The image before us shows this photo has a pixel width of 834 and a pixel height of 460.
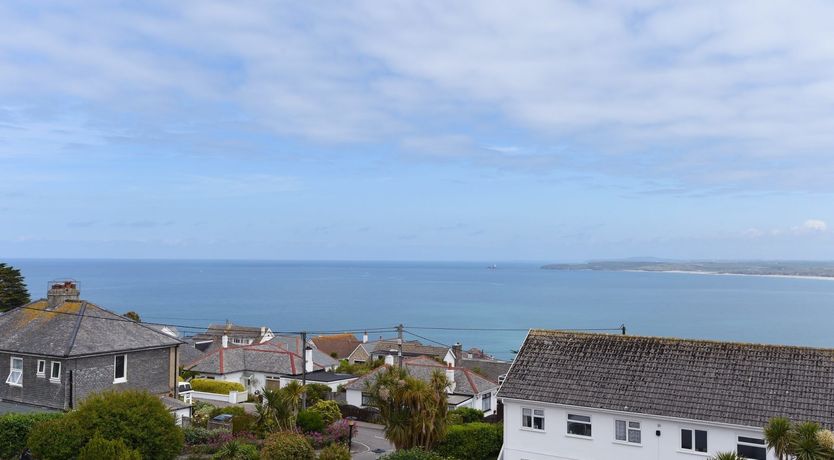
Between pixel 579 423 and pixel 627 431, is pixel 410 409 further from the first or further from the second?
pixel 627 431

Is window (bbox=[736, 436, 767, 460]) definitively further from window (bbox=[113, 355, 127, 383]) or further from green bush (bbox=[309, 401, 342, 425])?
window (bbox=[113, 355, 127, 383])

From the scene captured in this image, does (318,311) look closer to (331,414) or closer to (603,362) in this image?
(331,414)

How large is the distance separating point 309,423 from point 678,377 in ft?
62.9

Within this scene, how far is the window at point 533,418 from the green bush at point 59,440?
1616 cm

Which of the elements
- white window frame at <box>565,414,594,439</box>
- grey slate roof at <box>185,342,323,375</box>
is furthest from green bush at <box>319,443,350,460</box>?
grey slate roof at <box>185,342,323,375</box>

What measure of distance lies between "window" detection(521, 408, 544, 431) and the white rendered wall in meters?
0.15

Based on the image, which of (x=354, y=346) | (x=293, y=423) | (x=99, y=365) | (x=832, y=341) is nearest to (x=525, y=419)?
(x=293, y=423)

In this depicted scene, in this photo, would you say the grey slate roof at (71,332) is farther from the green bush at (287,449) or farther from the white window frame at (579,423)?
the white window frame at (579,423)

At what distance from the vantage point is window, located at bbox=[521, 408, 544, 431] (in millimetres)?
27281

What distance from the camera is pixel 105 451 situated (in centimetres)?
2172

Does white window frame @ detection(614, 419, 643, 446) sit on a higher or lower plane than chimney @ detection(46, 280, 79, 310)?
lower

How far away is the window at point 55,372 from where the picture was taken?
104 feet

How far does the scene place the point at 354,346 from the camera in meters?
81.4

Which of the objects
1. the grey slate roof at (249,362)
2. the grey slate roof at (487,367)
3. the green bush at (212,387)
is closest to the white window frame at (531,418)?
the grey slate roof at (249,362)
